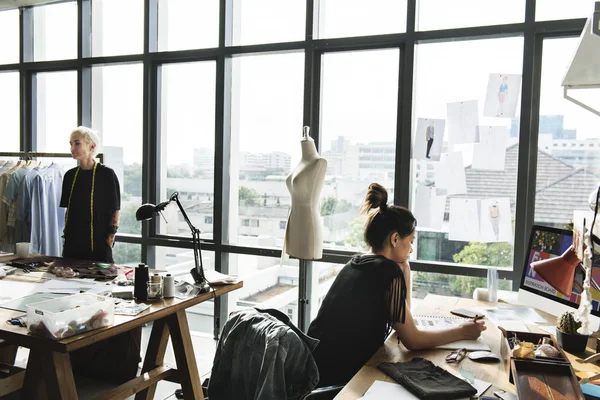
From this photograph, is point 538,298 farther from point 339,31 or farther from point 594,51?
point 339,31

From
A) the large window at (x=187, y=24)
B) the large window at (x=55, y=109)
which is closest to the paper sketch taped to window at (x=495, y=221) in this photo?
the large window at (x=187, y=24)

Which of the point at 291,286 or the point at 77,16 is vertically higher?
the point at 77,16

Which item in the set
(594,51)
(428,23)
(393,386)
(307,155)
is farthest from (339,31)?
(393,386)

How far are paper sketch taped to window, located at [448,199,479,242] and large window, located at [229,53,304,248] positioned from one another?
1227mm

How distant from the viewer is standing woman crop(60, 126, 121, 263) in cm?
371

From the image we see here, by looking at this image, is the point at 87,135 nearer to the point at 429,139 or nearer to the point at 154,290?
the point at 154,290

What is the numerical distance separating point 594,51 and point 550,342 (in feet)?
2.87

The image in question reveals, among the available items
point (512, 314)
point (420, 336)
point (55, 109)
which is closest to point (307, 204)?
point (512, 314)

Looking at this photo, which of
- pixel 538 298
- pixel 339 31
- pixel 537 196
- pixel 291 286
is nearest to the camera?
pixel 538 298

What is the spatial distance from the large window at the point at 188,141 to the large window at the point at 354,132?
1021mm

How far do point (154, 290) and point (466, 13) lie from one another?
101 inches

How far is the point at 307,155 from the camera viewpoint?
3215 mm

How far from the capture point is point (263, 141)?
13.0ft

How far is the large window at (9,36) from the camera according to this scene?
4867mm
